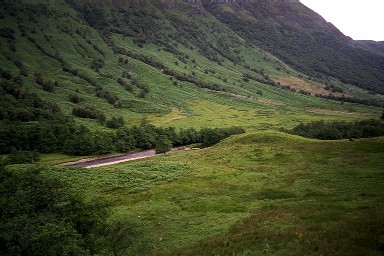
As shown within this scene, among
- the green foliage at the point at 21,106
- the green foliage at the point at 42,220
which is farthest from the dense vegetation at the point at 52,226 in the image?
the green foliage at the point at 21,106

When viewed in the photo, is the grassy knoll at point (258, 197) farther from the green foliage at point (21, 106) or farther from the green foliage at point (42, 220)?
the green foliage at point (21, 106)

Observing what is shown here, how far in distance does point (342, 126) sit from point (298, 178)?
299 feet

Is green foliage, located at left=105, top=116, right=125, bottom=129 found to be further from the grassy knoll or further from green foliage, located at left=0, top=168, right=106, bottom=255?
green foliage, located at left=0, top=168, right=106, bottom=255

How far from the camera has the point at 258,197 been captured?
58062 millimetres

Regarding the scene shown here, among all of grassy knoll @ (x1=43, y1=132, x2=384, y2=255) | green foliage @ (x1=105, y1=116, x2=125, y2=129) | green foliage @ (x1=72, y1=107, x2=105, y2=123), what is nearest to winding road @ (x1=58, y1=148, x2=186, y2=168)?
green foliage @ (x1=105, y1=116, x2=125, y2=129)

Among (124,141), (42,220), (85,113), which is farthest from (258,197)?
(85,113)

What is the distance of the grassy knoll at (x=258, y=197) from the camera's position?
3325 centimetres

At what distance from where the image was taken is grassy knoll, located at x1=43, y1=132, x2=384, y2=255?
3325cm

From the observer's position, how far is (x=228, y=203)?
186ft

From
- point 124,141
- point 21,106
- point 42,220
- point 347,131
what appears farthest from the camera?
point 21,106

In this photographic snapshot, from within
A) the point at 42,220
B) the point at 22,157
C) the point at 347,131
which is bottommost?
the point at 22,157

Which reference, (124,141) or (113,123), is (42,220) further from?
(113,123)

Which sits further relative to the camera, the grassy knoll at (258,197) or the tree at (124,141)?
the tree at (124,141)

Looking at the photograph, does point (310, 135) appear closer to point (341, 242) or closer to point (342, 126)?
point (342, 126)
